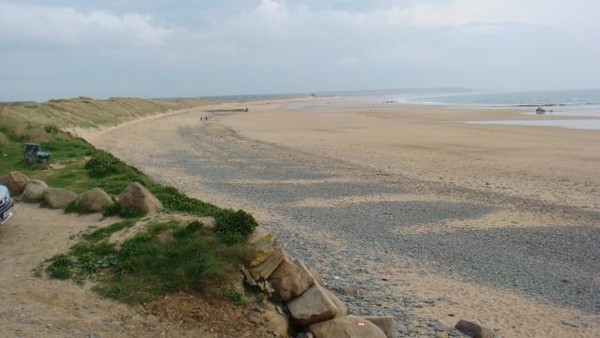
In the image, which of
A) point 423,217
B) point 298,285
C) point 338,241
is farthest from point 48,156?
point 298,285

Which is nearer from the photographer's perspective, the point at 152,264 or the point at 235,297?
the point at 235,297

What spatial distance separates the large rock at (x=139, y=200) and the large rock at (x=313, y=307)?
398cm

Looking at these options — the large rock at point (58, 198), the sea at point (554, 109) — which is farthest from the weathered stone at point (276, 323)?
the sea at point (554, 109)

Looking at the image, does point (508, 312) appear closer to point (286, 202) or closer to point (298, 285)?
point (298, 285)

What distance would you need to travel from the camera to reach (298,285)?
301 inches

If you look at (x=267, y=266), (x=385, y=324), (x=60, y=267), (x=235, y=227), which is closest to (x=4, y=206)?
(x=60, y=267)

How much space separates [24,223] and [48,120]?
33.6 meters

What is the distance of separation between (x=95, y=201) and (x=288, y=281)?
5.07m

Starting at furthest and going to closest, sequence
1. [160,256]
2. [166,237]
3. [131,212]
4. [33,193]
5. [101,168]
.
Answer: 1. [101,168]
2. [33,193]
3. [131,212]
4. [166,237]
5. [160,256]

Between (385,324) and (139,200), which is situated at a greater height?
(139,200)

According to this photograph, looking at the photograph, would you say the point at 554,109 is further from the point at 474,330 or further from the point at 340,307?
the point at 340,307

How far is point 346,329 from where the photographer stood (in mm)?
7016

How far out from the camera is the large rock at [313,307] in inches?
286

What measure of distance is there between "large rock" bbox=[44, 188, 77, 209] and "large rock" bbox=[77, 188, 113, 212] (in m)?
0.37
